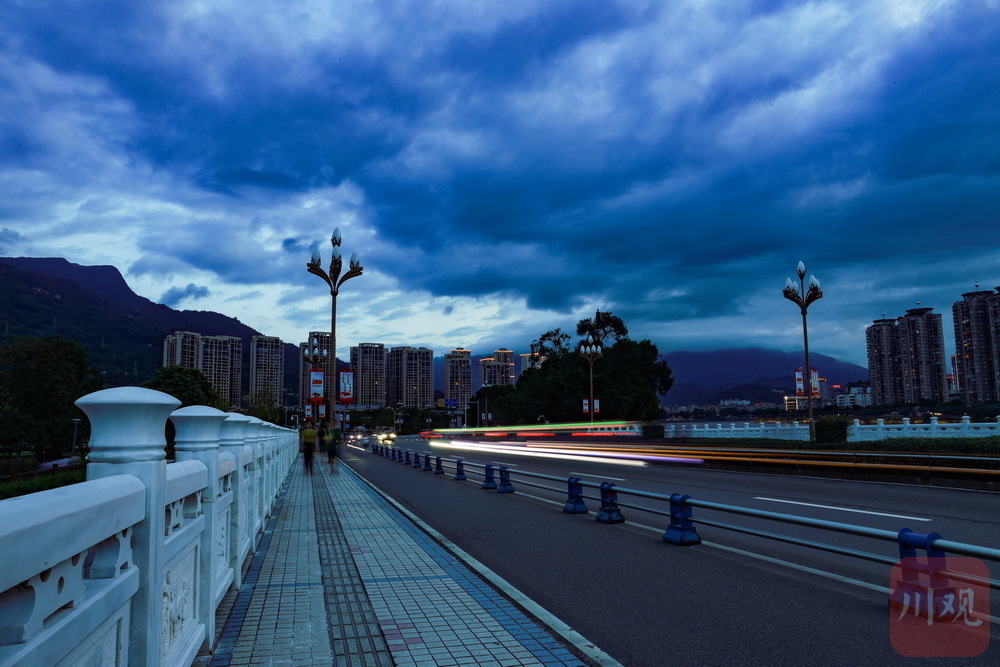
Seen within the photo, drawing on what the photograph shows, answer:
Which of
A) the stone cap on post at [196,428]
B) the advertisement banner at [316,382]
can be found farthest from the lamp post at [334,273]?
the stone cap on post at [196,428]

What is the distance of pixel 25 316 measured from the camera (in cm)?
13325

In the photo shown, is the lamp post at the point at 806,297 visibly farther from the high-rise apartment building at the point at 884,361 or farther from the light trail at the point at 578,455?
the high-rise apartment building at the point at 884,361

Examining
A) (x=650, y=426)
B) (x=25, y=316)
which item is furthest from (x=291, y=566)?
(x=25, y=316)

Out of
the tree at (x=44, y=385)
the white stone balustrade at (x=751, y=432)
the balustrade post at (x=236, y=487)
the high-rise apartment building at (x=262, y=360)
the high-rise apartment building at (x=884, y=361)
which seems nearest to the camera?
the balustrade post at (x=236, y=487)

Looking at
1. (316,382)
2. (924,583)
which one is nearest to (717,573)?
(924,583)

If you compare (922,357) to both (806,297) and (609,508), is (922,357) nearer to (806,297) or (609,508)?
(806,297)

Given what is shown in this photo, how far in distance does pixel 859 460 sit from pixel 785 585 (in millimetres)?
16804

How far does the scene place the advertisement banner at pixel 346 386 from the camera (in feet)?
80.4

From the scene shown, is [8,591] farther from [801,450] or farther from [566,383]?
[566,383]

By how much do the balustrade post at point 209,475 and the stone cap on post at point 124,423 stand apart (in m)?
1.73

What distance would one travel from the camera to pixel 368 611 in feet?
20.8

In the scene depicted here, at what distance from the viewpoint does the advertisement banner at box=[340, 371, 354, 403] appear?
2452cm

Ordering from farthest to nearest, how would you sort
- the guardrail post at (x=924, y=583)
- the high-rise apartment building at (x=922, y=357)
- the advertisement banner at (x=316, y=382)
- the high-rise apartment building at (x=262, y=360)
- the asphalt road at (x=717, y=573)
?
the high-rise apartment building at (x=922, y=357)
the high-rise apartment building at (x=262, y=360)
the advertisement banner at (x=316, y=382)
the guardrail post at (x=924, y=583)
the asphalt road at (x=717, y=573)

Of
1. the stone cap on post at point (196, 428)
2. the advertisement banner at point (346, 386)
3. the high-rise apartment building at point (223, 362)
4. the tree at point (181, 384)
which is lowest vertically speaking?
the stone cap on post at point (196, 428)
